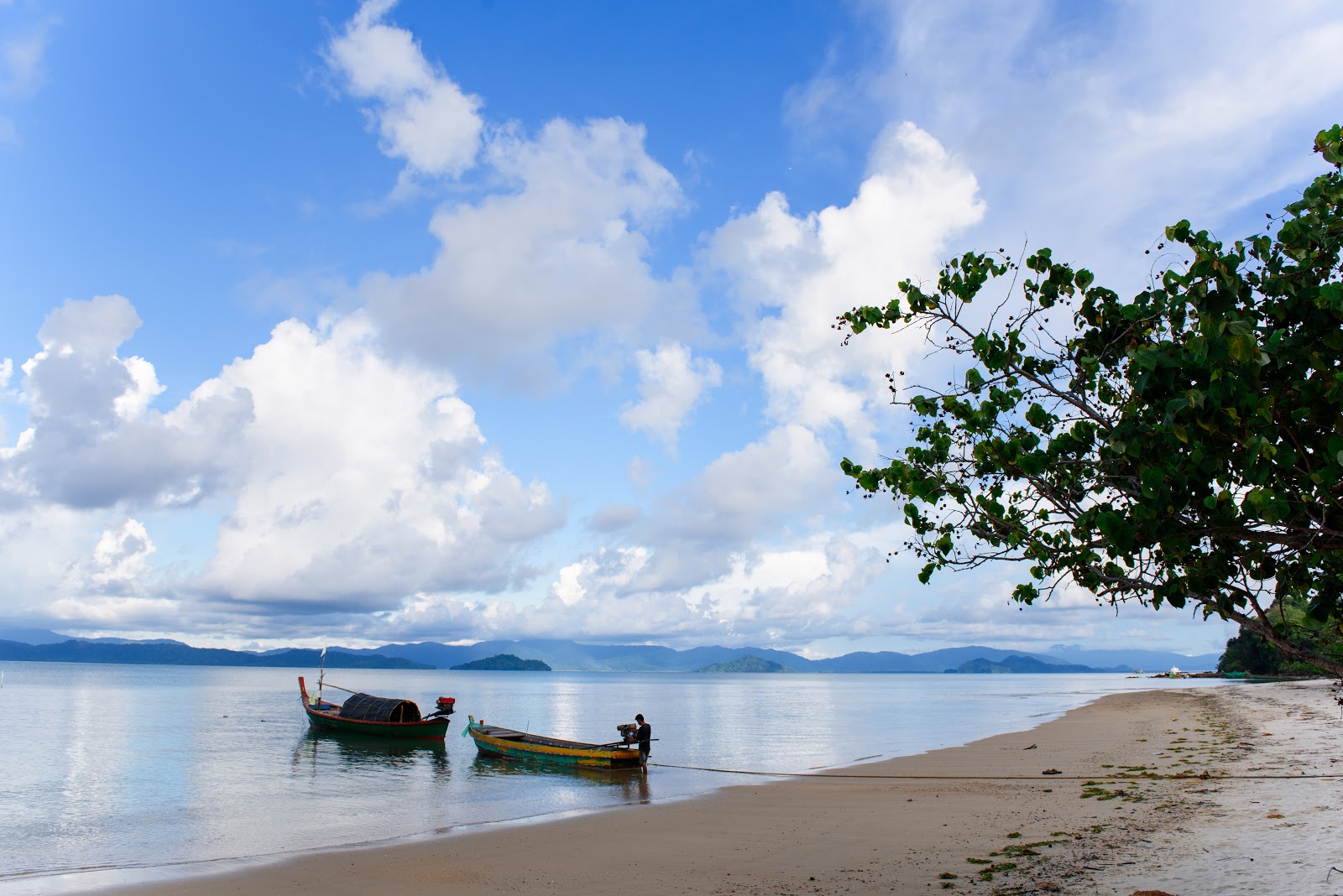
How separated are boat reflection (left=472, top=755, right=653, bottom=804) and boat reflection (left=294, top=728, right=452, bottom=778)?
7.12 feet

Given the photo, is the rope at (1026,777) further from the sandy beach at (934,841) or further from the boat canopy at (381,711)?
the boat canopy at (381,711)

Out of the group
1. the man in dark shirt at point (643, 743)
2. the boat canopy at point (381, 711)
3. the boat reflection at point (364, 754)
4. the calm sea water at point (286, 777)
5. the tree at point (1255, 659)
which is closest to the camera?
the calm sea water at point (286, 777)

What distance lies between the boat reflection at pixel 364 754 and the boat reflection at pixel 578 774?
2.17 metres

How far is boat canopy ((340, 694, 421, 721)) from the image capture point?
46.8 m

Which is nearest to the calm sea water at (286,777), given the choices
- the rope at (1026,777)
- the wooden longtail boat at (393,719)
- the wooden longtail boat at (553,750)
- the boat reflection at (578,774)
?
the boat reflection at (578,774)

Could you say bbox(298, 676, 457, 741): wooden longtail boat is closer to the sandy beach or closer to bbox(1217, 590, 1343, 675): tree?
the sandy beach

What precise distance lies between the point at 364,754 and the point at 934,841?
37.0m

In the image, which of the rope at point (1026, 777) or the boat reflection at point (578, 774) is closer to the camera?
the rope at point (1026, 777)

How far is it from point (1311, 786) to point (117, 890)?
25377 mm

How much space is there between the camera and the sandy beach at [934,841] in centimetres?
1193

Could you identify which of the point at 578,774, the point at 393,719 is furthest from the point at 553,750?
the point at 393,719

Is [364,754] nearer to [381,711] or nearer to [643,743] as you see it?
[381,711]

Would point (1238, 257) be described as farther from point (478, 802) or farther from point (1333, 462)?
point (478, 802)

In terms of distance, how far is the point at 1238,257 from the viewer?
6.53 m
